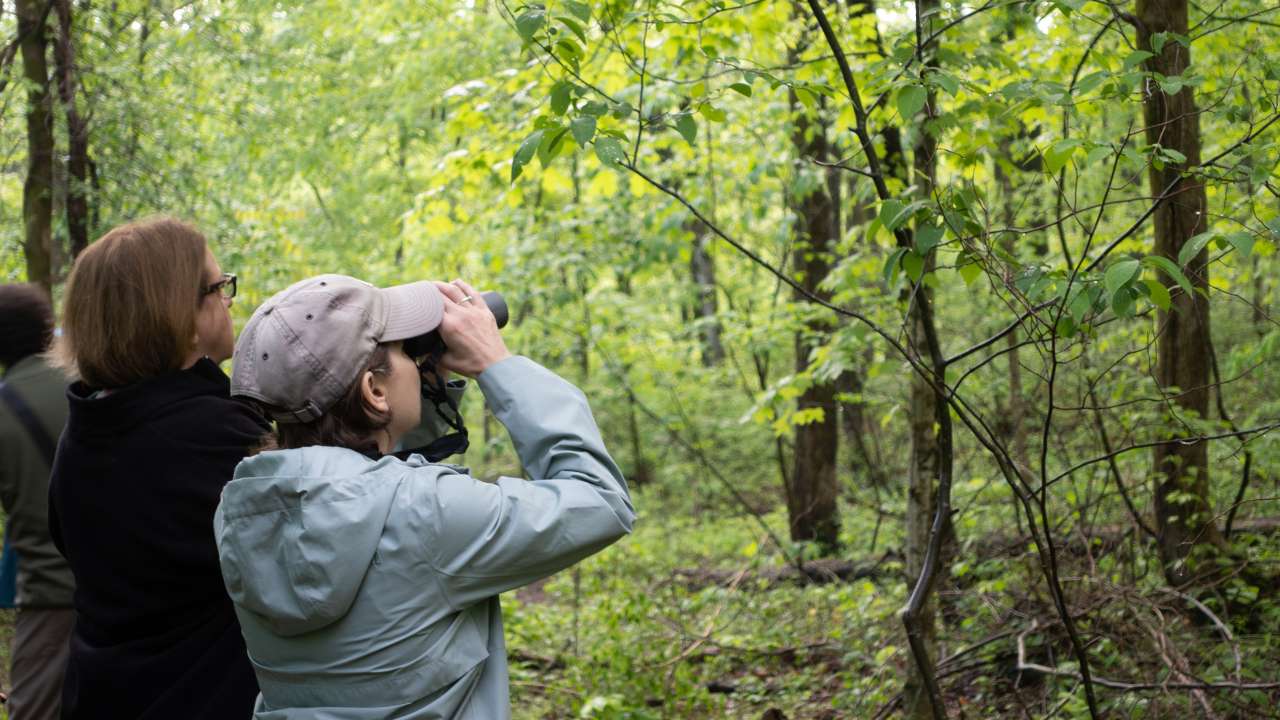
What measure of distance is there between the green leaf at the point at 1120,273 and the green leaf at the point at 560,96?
1.40m

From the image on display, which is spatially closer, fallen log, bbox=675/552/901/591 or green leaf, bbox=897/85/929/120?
green leaf, bbox=897/85/929/120

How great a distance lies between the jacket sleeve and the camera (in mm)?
1433

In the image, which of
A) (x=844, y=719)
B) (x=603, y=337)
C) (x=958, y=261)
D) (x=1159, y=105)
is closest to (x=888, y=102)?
(x=1159, y=105)

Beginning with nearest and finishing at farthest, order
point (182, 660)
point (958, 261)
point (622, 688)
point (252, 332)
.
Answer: point (252, 332), point (182, 660), point (958, 261), point (622, 688)

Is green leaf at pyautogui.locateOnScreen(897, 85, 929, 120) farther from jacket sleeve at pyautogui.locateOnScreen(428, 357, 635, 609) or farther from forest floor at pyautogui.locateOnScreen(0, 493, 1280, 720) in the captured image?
forest floor at pyautogui.locateOnScreen(0, 493, 1280, 720)

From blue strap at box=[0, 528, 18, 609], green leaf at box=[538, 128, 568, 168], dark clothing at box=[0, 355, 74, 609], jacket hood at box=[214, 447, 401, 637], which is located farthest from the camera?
blue strap at box=[0, 528, 18, 609]

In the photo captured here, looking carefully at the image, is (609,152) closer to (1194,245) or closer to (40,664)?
(1194,245)

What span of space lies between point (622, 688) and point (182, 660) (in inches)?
128

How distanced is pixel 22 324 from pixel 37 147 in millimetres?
3557

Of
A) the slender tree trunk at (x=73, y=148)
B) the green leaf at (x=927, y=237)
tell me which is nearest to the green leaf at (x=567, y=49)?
the green leaf at (x=927, y=237)

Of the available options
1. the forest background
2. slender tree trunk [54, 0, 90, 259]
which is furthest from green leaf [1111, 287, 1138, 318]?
slender tree trunk [54, 0, 90, 259]

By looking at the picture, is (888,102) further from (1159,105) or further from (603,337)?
(603,337)

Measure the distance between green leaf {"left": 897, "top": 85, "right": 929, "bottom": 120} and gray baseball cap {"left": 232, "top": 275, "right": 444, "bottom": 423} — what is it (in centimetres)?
150

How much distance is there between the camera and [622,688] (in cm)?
488
